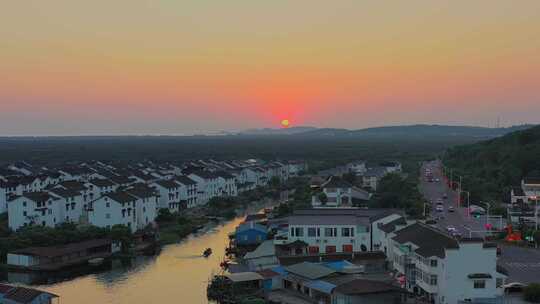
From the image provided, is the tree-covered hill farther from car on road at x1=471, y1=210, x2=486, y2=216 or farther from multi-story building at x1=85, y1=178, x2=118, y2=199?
multi-story building at x1=85, y1=178, x2=118, y2=199

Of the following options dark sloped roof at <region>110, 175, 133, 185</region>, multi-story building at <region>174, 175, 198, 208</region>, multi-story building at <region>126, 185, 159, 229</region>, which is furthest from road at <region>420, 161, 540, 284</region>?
dark sloped roof at <region>110, 175, 133, 185</region>

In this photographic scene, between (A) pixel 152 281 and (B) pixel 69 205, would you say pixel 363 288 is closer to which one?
(A) pixel 152 281

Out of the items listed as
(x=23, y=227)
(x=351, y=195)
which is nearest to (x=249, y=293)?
(x=23, y=227)

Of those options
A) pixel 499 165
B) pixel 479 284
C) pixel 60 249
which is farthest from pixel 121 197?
pixel 499 165

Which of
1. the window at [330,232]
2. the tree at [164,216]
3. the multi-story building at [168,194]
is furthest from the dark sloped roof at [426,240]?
the multi-story building at [168,194]

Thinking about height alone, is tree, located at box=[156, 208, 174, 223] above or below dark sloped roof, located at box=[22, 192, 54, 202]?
below

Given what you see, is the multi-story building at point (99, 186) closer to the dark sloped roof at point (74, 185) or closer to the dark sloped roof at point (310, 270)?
the dark sloped roof at point (74, 185)
